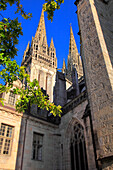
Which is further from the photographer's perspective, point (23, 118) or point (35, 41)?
point (35, 41)

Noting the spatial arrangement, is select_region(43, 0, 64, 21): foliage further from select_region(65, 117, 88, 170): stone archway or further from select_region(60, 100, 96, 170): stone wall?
select_region(65, 117, 88, 170): stone archway

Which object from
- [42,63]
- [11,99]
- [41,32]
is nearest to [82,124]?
[11,99]

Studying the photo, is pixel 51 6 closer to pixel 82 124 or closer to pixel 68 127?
pixel 82 124

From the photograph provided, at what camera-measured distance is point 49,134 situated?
41.4 feet

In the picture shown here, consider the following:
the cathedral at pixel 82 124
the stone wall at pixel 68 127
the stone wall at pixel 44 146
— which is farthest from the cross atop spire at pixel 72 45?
the stone wall at pixel 44 146

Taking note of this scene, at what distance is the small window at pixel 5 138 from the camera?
9773 millimetres

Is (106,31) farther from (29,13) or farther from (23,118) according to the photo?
(23,118)

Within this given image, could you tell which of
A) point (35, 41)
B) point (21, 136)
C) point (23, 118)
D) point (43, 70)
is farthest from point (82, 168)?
point (35, 41)

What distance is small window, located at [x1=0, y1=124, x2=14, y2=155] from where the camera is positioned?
9.77 meters

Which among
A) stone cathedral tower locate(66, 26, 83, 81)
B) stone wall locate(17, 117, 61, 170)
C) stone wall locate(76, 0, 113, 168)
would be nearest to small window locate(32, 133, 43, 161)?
stone wall locate(17, 117, 61, 170)

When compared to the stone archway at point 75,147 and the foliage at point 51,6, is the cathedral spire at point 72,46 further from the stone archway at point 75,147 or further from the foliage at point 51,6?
the foliage at point 51,6

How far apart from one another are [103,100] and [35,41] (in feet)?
78.4

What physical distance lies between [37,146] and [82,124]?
12.5 feet

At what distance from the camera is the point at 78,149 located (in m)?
10.5
